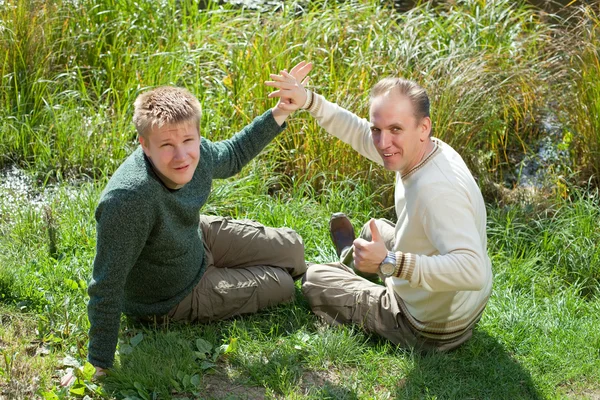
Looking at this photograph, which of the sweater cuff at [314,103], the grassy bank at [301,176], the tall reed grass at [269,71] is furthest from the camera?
the tall reed grass at [269,71]

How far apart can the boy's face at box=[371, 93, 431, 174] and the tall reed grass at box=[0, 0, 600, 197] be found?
154 cm

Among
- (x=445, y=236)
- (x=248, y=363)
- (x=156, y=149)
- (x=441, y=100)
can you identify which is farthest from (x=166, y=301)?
(x=441, y=100)

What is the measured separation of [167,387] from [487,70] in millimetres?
3117

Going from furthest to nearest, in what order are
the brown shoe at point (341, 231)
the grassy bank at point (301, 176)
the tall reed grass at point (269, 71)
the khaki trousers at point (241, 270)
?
1. the tall reed grass at point (269, 71)
2. the brown shoe at point (341, 231)
3. the khaki trousers at point (241, 270)
4. the grassy bank at point (301, 176)

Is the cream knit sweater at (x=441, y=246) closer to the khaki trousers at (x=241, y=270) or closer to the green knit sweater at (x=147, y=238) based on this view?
the khaki trousers at (x=241, y=270)

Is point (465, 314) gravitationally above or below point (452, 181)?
below

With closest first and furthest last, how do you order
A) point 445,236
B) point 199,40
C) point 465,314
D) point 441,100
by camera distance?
1. point 445,236
2. point 465,314
3. point 441,100
4. point 199,40

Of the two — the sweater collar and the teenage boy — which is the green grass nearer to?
the teenage boy

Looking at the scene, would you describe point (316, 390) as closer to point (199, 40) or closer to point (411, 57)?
point (411, 57)

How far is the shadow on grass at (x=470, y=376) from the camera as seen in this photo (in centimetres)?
337

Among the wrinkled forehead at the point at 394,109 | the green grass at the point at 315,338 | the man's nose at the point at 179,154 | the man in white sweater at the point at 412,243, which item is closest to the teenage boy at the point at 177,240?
the man's nose at the point at 179,154

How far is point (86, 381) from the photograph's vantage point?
3.21 metres

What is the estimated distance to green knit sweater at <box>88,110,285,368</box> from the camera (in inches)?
126

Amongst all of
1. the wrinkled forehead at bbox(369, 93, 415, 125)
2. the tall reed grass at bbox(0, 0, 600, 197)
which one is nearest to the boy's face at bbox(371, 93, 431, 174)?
the wrinkled forehead at bbox(369, 93, 415, 125)
